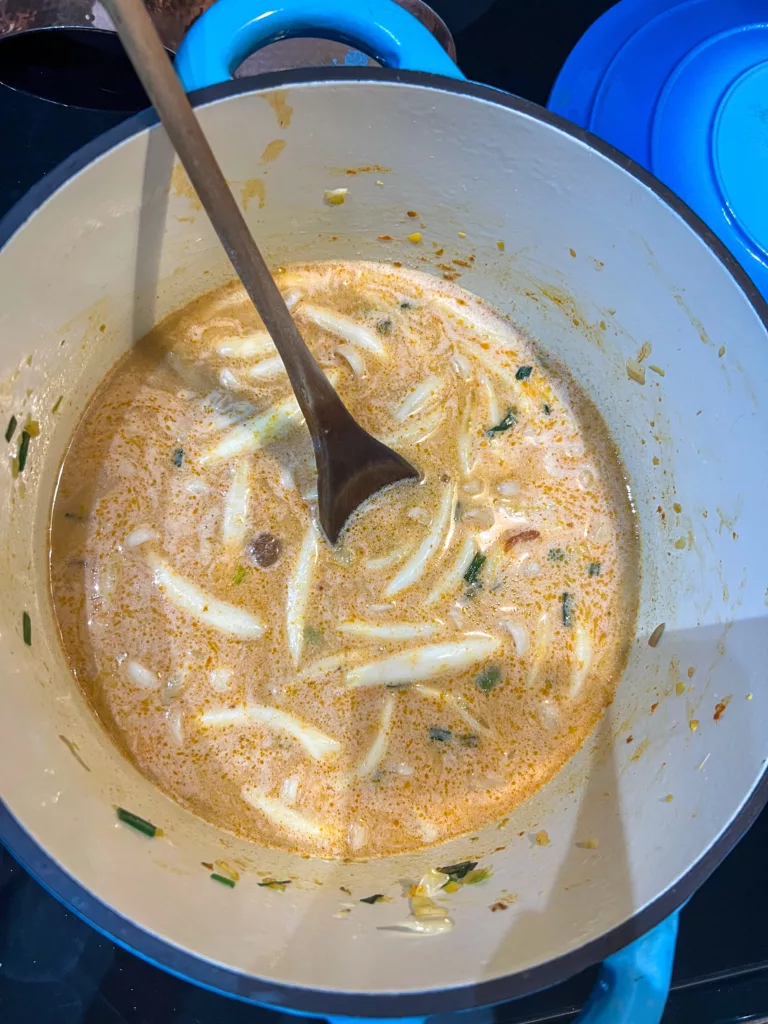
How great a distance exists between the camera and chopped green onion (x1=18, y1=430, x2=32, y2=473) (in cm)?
120

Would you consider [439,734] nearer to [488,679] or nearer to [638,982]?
[488,679]

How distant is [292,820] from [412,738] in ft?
0.87

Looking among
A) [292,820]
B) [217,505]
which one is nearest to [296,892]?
[292,820]

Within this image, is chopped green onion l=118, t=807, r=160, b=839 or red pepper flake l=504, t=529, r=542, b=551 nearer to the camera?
chopped green onion l=118, t=807, r=160, b=839

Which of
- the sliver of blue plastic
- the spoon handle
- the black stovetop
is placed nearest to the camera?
the spoon handle

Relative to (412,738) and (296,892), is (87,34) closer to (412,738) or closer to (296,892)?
(412,738)

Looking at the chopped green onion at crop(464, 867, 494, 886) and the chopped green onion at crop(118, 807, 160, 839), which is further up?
the chopped green onion at crop(118, 807, 160, 839)

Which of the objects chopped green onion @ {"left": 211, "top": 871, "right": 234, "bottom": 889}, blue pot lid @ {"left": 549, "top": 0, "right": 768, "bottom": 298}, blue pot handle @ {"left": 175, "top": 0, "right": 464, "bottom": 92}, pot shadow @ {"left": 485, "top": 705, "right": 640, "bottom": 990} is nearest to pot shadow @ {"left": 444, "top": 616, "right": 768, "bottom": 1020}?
pot shadow @ {"left": 485, "top": 705, "right": 640, "bottom": 990}

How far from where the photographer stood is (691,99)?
1.45m

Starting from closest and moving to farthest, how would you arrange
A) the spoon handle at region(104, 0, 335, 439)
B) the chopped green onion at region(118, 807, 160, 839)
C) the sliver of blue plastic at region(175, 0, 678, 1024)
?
the spoon handle at region(104, 0, 335, 439), the sliver of blue plastic at region(175, 0, 678, 1024), the chopped green onion at region(118, 807, 160, 839)

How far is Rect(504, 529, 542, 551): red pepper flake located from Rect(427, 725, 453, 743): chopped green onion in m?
0.38

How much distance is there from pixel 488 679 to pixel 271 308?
0.80 meters

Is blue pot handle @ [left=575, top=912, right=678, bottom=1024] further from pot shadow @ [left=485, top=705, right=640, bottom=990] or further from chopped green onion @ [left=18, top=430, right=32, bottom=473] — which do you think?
chopped green onion @ [left=18, top=430, right=32, bottom=473]

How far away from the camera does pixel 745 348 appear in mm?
1106
